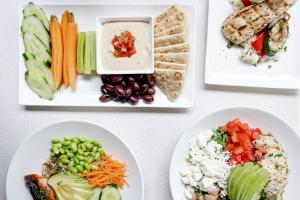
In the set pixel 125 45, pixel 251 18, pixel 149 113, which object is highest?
pixel 251 18

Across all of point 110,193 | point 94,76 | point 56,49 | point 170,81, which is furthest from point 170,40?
point 110,193

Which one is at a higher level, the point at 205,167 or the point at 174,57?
the point at 174,57

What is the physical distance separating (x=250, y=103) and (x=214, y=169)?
0.37 meters

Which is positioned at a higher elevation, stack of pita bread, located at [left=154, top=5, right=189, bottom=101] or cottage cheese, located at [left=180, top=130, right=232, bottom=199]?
stack of pita bread, located at [left=154, top=5, right=189, bottom=101]

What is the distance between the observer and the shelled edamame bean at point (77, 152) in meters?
2.34

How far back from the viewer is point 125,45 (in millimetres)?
2252

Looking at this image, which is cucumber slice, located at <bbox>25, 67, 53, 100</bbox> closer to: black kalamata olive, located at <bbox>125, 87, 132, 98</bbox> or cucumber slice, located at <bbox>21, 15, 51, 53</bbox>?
cucumber slice, located at <bbox>21, 15, 51, 53</bbox>

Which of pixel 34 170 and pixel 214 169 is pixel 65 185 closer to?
pixel 34 170

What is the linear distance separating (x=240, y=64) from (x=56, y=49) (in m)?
0.87

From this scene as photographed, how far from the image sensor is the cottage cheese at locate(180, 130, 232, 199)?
2.28m

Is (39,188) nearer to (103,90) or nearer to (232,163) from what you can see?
(103,90)

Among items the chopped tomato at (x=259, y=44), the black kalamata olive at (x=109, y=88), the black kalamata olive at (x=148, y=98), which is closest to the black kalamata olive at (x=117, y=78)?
the black kalamata olive at (x=109, y=88)

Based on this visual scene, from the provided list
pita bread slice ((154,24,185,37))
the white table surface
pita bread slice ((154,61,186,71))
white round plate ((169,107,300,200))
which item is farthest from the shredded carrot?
pita bread slice ((154,24,185,37))

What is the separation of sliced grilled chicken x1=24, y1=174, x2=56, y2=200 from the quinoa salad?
0.62 meters
